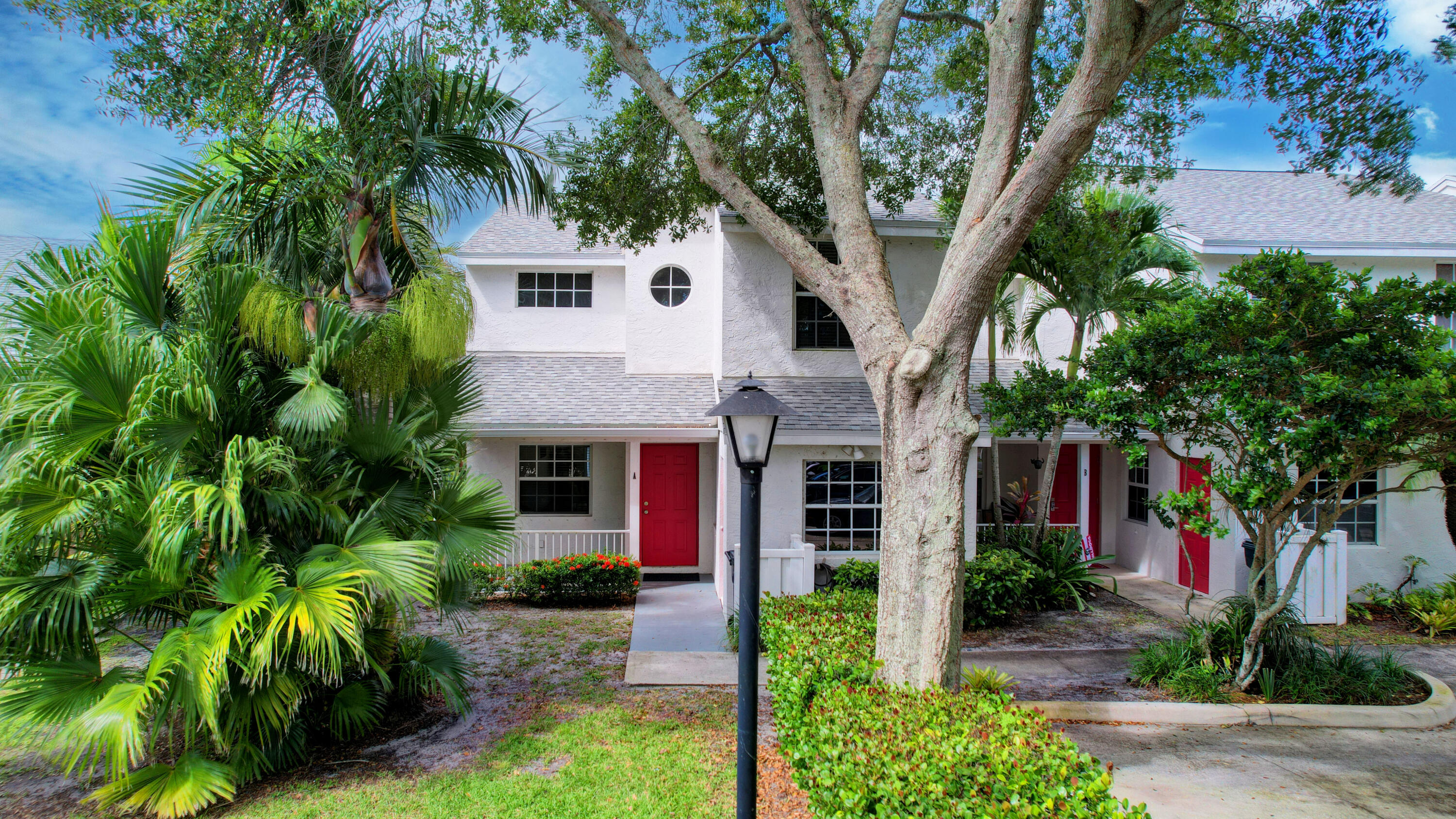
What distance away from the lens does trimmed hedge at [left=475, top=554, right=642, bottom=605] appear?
11.2m

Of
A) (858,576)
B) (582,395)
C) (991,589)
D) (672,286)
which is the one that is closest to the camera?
(991,589)

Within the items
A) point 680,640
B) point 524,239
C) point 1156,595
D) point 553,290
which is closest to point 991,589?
point 1156,595

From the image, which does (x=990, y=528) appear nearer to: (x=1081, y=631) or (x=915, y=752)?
(x=1081, y=631)

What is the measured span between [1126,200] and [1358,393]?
17.4 feet

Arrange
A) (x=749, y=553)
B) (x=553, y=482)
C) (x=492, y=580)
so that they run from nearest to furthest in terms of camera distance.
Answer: (x=749, y=553)
(x=492, y=580)
(x=553, y=482)

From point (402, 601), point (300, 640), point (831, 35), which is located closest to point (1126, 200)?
point (831, 35)

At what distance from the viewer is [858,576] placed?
9.81 meters

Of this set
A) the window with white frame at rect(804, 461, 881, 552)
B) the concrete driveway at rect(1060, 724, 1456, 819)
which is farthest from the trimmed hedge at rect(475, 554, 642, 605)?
the concrete driveway at rect(1060, 724, 1456, 819)

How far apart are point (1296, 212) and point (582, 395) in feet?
42.6

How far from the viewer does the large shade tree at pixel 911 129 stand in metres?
5.60

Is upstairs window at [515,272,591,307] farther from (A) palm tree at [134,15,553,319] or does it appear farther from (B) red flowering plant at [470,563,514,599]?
(A) palm tree at [134,15,553,319]

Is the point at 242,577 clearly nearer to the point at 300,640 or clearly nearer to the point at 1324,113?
the point at 300,640

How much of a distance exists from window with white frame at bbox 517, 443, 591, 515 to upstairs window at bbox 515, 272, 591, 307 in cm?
293

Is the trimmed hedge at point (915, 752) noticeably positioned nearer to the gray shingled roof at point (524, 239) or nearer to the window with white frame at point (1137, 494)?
the window with white frame at point (1137, 494)
